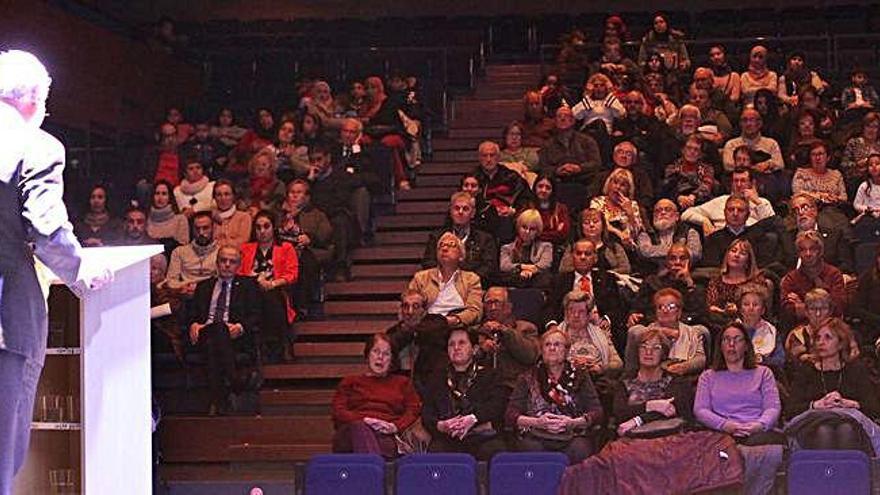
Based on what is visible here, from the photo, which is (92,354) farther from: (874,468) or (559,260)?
(559,260)

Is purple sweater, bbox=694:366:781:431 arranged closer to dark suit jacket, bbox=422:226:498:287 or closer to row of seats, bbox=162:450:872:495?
row of seats, bbox=162:450:872:495

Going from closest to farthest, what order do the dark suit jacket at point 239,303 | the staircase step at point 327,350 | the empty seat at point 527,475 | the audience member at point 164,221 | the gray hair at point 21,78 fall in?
the gray hair at point 21,78
the empty seat at point 527,475
the dark suit jacket at point 239,303
the staircase step at point 327,350
the audience member at point 164,221

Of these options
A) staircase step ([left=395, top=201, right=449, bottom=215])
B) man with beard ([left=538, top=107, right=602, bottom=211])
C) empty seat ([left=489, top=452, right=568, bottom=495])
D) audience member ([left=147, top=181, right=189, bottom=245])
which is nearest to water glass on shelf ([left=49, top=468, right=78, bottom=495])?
empty seat ([left=489, top=452, right=568, bottom=495])

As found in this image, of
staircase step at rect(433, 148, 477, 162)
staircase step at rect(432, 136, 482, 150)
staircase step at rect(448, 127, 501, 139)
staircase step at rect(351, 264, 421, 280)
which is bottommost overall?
staircase step at rect(351, 264, 421, 280)

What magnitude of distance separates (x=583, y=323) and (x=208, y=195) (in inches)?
147

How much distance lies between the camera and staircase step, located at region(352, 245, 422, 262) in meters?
11.2

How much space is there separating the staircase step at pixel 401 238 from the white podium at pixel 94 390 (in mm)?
6900

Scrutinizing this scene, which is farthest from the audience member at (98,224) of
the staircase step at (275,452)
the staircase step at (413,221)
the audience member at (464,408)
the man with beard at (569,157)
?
the audience member at (464,408)

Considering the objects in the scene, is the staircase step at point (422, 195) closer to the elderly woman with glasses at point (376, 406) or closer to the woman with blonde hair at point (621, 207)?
the woman with blonde hair at point (621, 207)

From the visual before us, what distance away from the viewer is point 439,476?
25.3 ft

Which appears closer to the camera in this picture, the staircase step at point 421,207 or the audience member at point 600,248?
the audience member at point 600,248

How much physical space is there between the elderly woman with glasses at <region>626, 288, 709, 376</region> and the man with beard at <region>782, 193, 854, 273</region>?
1.13 metres

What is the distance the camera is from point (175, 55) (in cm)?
1598

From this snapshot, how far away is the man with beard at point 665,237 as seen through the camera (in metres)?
9.83
